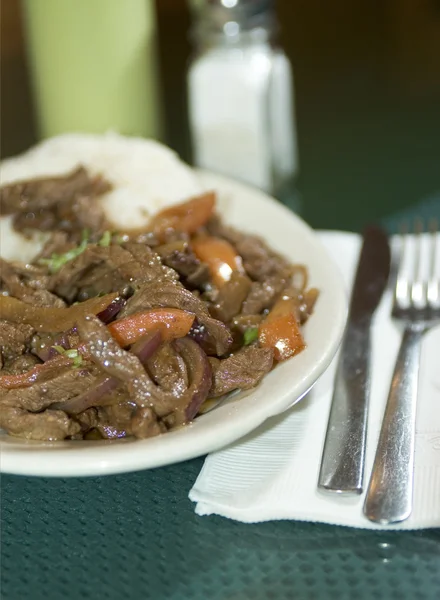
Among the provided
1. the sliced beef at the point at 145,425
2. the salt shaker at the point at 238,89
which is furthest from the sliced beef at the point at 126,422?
the salt shaker at the point at 238,89

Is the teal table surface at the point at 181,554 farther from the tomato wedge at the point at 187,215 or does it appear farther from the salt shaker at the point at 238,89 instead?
the salt shaker at the point at 238,89

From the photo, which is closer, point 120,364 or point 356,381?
point 120,364

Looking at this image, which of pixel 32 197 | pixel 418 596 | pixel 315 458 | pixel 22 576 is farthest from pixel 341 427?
pixel 32 197

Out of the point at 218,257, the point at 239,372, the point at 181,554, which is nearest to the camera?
the point at 181,554

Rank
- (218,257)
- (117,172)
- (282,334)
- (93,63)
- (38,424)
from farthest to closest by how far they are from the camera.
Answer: (93,63) → (117,172) → (218,257) → (282,334) → (38,424)

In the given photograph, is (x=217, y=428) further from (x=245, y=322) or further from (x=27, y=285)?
(x=27, y=285)

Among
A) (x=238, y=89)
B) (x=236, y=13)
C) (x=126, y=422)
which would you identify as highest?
(x=236, y=13)

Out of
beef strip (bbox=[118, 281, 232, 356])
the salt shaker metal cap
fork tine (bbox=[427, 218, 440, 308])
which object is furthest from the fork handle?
the salt shaker metal cap

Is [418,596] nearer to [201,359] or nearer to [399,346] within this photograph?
[201,359]

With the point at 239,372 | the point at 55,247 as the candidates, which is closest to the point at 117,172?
the point at 55,247
